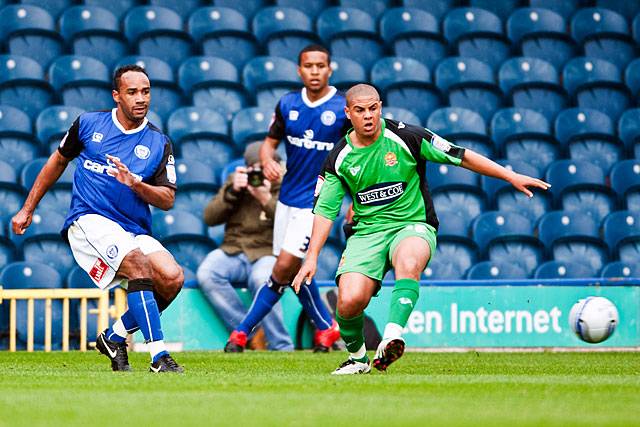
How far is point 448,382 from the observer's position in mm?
5320

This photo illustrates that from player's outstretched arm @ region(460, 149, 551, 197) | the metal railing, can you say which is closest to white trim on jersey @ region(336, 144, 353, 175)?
player's outstretched arm @ region(460, 149, 551, 197)

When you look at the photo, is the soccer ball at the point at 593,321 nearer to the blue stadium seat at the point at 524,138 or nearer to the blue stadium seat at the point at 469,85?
the blue stadium seat at the point at 524,138

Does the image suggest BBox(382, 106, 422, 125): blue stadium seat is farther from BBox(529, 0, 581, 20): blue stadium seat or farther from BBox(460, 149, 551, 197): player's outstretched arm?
BBox(460, 149, 551, 197): player's outstretched arm

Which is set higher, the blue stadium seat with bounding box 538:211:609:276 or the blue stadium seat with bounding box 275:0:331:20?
the blue stadium seat with bounding box 275:0:331:20

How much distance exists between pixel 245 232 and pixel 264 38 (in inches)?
155

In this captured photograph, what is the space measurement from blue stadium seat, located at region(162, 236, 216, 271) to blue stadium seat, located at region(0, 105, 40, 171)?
5.80ft

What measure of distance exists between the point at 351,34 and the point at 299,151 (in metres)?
4.95

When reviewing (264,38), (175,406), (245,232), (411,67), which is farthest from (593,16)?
(175,406)

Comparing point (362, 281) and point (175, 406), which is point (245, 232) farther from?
point (175, 406)

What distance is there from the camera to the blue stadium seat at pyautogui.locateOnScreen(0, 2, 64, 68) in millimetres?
12406

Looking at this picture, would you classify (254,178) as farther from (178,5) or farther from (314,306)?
(178,5)

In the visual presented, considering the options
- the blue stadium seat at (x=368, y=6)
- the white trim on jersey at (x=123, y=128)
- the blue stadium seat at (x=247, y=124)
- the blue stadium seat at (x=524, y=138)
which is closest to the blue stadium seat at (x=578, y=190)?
the blue stadium seat at (x=524, y=138)

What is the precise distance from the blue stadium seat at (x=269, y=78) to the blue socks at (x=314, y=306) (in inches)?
155

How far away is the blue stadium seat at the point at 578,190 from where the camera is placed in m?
12.0
